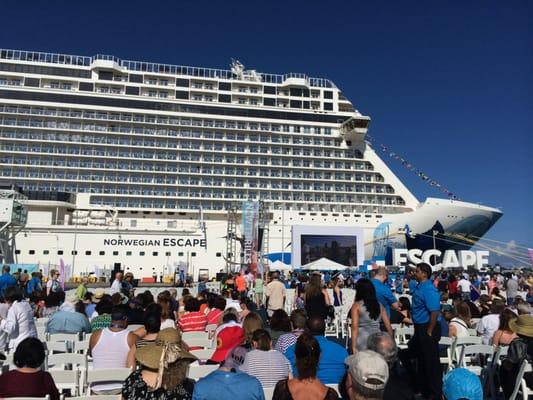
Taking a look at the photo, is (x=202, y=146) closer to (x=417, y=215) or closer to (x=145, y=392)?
(x=417, y=215)

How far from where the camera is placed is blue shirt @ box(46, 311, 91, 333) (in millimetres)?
5910

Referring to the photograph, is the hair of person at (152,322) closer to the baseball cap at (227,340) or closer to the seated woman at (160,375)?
the baseball cap at (227,340)

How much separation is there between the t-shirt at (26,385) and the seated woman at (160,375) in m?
0.85

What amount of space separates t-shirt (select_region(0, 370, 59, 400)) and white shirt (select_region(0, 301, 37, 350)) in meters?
2.30

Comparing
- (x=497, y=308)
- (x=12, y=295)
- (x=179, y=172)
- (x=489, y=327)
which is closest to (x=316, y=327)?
(x=489, y=327)

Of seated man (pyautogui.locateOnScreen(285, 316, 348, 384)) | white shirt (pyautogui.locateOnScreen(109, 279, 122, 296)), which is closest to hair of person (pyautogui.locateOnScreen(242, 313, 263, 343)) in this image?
seated man (pyautogui.locateOnScreen(285, 316, 348, 384))

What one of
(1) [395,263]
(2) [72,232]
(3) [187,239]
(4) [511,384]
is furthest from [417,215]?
(4) [511,384]

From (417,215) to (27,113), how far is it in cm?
3233

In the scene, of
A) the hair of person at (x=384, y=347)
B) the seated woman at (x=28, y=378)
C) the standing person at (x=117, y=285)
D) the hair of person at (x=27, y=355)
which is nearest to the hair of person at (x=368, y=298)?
the hair of person at (x=384, y=347)

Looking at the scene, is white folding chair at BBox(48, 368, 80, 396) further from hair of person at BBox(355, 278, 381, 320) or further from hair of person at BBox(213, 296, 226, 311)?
hair of person at BBox(213, 296, 226, 311)

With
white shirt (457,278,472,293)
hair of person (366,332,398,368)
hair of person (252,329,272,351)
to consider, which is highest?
hair of person (366,332,398,368)

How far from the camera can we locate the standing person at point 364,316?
4.59m

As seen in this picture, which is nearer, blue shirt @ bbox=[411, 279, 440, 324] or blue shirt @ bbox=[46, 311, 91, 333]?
blue shirt @ bbox=[411, 279, 440, 324]

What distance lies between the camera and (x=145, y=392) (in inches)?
101
